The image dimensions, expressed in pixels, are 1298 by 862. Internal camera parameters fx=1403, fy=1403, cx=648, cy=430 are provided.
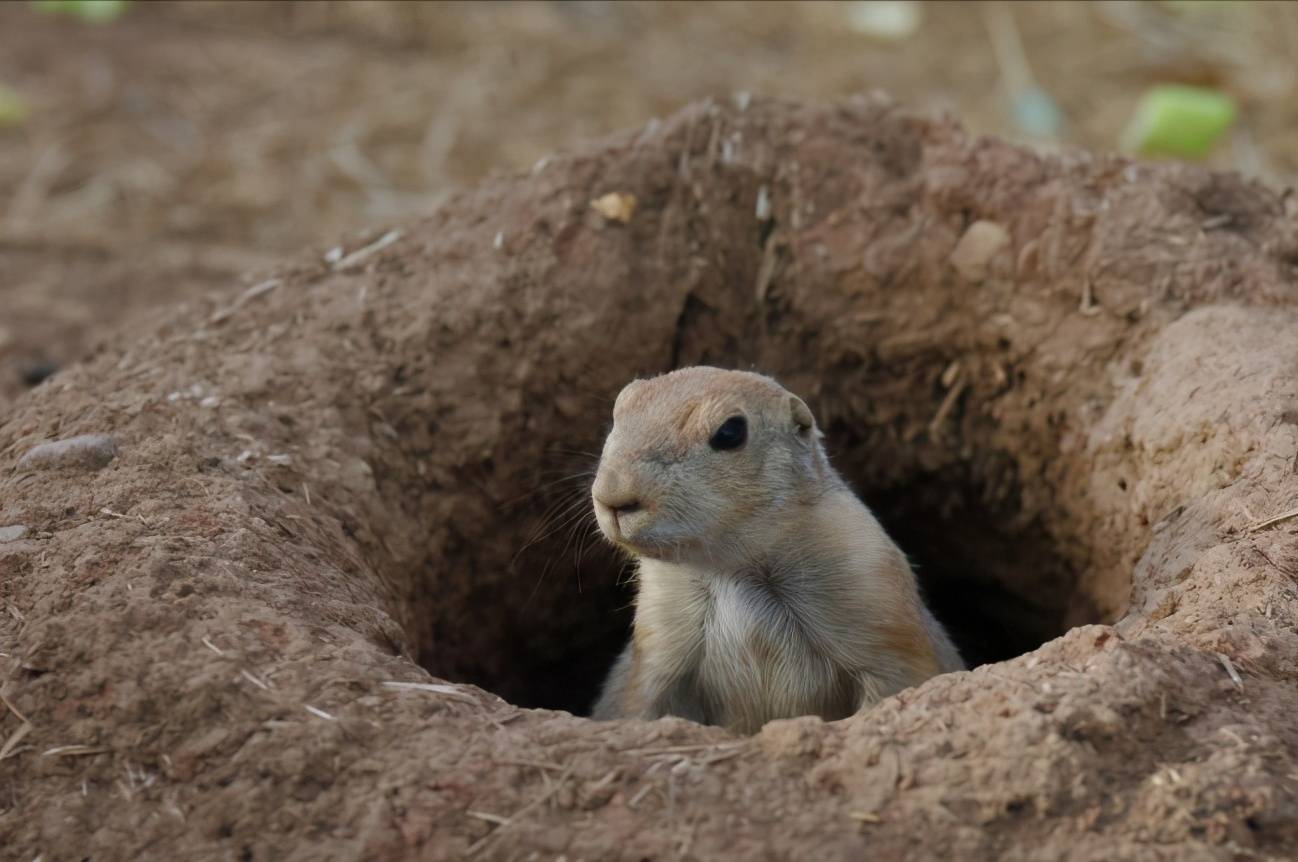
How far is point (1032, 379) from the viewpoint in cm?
632

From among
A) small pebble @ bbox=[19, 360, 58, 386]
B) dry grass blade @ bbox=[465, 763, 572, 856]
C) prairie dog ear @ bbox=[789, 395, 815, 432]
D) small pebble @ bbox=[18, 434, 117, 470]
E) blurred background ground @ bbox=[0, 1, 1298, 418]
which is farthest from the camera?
blurred background ground @ bbox=[0, 1, 1298, 418]

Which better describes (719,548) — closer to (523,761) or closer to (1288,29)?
(523,761)

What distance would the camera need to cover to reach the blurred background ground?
32.0 feet

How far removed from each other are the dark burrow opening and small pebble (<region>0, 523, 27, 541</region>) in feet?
7.28

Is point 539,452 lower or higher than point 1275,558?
lower

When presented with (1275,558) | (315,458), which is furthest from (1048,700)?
(315,458)

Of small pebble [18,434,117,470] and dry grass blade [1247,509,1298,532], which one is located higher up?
dry grass blade [1247,509,1298,532]

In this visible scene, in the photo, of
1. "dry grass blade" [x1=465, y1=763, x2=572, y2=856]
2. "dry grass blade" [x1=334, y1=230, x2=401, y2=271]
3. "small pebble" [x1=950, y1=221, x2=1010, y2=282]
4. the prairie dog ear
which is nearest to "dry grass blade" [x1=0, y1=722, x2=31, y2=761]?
"dry grass blade" [x1=465, y1=763, x2=572, y2=856]

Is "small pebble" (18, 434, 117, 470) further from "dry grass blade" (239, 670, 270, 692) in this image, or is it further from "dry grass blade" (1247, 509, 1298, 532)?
"dry grass blade" (1247, 509, 1298, 532)

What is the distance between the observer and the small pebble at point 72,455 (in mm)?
4906

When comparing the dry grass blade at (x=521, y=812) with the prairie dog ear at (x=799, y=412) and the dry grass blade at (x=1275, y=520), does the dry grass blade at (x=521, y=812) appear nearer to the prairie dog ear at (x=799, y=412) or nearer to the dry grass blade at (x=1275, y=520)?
the prairie dog ear at (x=799, y=412)

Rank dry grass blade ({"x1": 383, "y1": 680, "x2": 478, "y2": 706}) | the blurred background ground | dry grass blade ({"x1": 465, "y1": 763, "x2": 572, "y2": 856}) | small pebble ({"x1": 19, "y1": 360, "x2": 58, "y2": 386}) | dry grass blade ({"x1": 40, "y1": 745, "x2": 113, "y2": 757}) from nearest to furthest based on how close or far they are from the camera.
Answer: dry grass blade ({"x1": 465, "y1": 763, "x2": 572, "y2": 856}) → dry grass blade ({"x1": 40, "y1": 745, "x2": 113, "y2": 757}) → dry grass blade ({"x1": 383, "y1": 680, "x2": 478, "y2": 706}) → small pebble ({"x1": 19, "y1": 360, "x2": 58, "y2": 386}) → the blurred background ground

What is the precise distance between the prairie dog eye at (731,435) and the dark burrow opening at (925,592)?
5.26 ft

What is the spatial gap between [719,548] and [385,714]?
4.64ft
